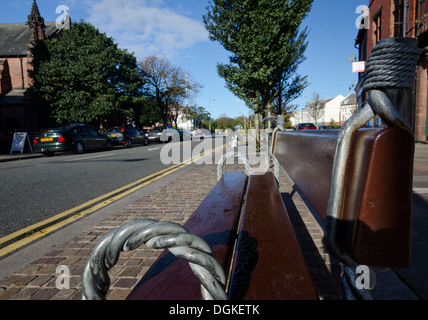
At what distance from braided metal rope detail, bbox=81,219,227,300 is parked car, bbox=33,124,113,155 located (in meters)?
16.3

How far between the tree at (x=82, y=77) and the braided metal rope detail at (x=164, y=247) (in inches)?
1049

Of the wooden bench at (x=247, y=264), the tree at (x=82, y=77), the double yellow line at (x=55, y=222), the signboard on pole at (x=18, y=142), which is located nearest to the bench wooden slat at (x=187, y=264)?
the wooden bench at (x=247, y=264)

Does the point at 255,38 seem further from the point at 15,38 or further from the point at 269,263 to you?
the point at 15,38

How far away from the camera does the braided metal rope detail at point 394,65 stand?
3.00 feet

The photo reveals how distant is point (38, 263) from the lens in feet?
8.41

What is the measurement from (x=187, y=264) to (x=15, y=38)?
158ft

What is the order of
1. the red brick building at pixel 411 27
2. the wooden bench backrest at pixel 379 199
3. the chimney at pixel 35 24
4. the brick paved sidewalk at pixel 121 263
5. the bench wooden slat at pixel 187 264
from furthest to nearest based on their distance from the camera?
1. the chimney at pixel 35 24
2. the red brick building at pixel 411 27
3. the brick paved sidewalk at pixel 121 263
4. the bench wooden slat at pixel 187 264
5. the wooden bench backrest at pixel 379 199

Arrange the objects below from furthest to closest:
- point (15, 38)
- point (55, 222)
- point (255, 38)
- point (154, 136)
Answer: point (15, 38) → point (154, 136) → point (255, 38) → point (55, 222)

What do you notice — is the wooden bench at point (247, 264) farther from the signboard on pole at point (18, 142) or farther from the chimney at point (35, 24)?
the chimney at point (35, 24)

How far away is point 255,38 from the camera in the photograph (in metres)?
11.0

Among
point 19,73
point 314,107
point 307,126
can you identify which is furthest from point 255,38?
point 314,107

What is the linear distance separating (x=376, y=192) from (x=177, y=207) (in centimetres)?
364

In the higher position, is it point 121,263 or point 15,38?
point 15,38
